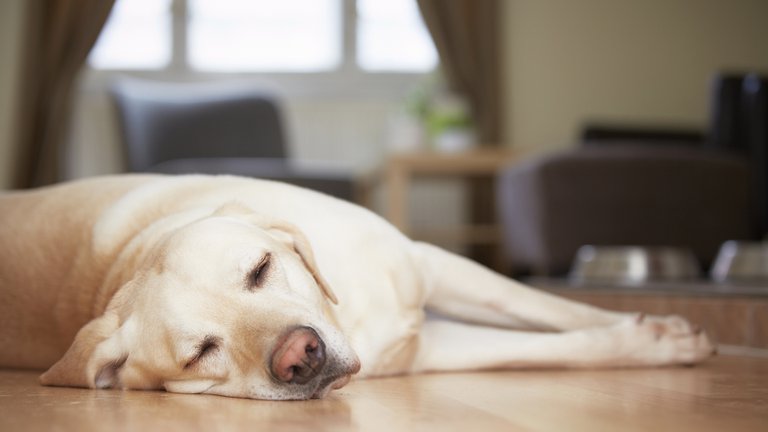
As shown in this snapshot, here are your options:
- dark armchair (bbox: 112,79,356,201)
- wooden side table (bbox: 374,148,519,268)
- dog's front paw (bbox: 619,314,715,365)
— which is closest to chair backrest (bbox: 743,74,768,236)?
wooden side table (bbox: 374,148,519,268)

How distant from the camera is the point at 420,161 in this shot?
624 centimetres

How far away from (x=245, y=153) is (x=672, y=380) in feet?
16.1

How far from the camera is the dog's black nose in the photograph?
54.0 inches

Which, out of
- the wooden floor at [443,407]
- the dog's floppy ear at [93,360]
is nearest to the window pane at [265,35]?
the wooden floor at [443,407]

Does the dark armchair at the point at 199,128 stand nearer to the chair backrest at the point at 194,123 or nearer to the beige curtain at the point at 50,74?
the chair backrest at the point at 194,123

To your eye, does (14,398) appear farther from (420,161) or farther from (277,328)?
(420,161)

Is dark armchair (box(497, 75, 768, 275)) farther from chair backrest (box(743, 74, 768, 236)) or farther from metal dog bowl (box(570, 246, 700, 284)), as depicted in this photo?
metal dog bowl (box(570, 246, 700, 284))

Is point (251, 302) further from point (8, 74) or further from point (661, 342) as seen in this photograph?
point (8, 74)

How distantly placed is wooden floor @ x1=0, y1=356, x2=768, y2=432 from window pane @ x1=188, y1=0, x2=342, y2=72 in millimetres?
5859

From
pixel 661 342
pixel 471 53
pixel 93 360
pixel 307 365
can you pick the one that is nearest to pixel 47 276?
pixel 93 360

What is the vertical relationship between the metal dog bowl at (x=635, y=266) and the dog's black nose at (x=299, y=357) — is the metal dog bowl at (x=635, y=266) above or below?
below

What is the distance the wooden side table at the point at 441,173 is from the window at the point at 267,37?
46.1 inches

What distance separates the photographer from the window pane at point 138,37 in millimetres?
7289

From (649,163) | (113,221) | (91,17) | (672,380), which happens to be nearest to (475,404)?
(672,380)
